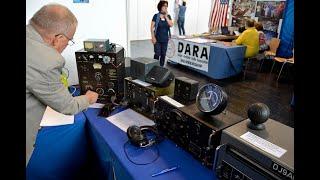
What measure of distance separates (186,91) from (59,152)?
0.99 meters

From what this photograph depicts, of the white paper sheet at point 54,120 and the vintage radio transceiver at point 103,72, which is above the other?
the vintage radio transceiver at point 103,72

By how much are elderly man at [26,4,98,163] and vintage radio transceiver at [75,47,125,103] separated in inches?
23.2

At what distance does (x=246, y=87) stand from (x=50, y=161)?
140 inches

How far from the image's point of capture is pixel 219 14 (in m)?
7.91

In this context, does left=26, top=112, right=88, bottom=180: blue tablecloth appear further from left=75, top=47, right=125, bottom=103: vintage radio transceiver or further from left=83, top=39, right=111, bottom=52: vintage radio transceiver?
left=83, top=39, right=111, bottom=52: vintage radio transceiver

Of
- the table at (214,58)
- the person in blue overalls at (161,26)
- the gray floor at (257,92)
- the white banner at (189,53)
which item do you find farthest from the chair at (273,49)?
the person in blue overalls at (161,26)

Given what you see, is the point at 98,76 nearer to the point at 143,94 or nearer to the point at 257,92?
the point at 143,94

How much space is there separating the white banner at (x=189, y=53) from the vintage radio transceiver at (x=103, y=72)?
2.91 metres

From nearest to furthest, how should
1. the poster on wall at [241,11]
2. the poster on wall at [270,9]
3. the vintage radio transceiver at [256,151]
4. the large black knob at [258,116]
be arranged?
the vintage radio transceiver at [256,151], the large black knob at [258,116], the poster on wall at [270,9], the poster on wall at [241,11]

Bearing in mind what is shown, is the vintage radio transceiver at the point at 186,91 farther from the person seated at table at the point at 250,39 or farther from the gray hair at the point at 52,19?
the person seated at table at the point at 250,39

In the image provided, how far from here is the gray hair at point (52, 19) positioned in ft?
3.49

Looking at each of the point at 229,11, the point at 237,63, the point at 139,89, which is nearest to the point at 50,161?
the point at 139,89

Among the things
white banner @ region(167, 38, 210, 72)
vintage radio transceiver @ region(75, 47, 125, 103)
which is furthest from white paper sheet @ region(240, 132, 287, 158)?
white banner @ region(167, 38, 210, 72)
